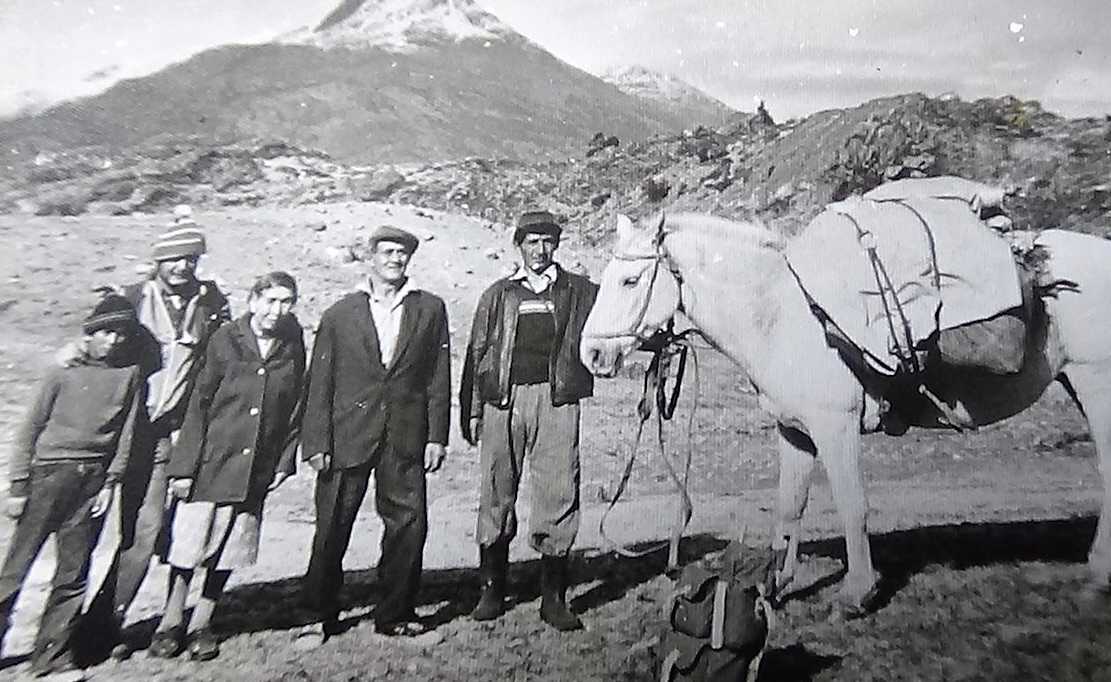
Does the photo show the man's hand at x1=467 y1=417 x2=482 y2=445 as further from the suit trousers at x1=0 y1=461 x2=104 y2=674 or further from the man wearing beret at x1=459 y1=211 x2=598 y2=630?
the suit trousers at x1=0 y1=461 x2=104 y2=674

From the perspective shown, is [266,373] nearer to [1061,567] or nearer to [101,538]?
[101,538]

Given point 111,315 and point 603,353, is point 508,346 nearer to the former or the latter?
point 603,353

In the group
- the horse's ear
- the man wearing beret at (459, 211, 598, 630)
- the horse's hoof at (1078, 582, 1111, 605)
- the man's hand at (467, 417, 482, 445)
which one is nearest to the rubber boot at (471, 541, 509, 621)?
the man wearing beret at (459, 211, 598, 630)

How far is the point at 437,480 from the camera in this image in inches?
83.2

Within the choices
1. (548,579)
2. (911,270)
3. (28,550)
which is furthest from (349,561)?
(911,270)

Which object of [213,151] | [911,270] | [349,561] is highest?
[213,151]

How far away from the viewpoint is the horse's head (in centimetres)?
217

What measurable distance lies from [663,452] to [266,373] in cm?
92

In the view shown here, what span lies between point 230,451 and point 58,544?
15.3 inches

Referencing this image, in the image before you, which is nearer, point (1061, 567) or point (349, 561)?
point (349, 561)

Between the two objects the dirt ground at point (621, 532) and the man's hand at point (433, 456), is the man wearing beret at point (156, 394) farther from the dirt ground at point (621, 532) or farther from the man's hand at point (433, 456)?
the man's hand at point (433, 456)

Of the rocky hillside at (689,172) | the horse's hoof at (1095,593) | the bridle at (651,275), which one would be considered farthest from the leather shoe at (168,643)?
the horse's hoof at (1095,593)

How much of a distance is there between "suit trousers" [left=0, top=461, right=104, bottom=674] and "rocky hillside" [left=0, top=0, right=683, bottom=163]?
726 mm

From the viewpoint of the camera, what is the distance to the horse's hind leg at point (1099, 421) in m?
2.36
